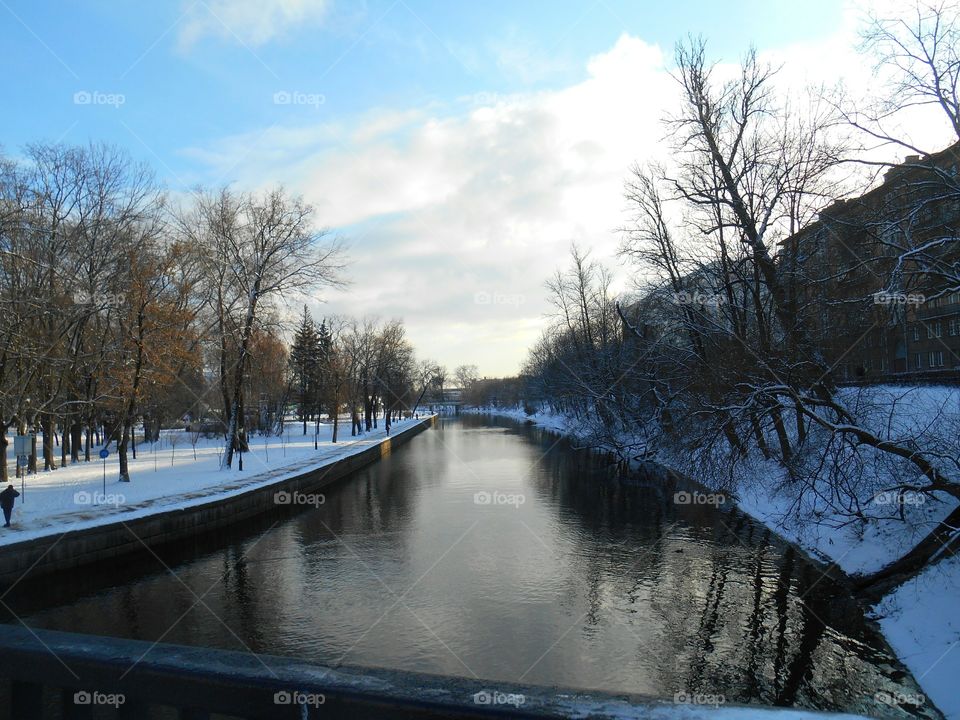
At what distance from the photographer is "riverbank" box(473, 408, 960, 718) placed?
8.85 metres

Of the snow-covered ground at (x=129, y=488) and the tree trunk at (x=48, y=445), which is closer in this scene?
the snow-covered ground at (x=129, y=488)

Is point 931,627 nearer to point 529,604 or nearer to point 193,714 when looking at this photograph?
point 529,604

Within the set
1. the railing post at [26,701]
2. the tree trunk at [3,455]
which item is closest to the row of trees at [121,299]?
the tree trunk at [3,455]

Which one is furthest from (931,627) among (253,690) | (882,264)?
(253,690)

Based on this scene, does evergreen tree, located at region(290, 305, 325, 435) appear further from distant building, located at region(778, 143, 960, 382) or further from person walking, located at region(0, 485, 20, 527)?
distant building, located at region(778, 143, 960, 382)

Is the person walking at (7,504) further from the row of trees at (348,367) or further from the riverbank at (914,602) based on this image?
the row of trees at (348,367)

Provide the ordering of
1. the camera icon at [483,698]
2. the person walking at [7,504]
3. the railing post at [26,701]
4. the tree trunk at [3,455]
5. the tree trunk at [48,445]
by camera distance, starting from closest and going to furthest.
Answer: the camera icon at [483,698] < the railing post at [26,701] < the person walking at [7,504] < the tree trunk at [3,455] < the tree trunk at [48,445]

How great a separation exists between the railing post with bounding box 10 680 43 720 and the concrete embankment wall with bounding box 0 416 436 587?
1157 cm

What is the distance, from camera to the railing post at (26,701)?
401cm

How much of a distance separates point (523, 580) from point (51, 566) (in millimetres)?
10590

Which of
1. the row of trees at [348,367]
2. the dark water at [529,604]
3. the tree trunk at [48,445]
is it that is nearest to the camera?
A: the dark water at [529,604]

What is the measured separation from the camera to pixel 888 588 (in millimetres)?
11805

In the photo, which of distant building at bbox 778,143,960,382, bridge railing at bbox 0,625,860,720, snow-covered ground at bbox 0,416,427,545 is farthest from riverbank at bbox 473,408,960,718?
snow-covered ground at bbox 0,416,427,545

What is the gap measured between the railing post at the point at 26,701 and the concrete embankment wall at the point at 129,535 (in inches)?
456
